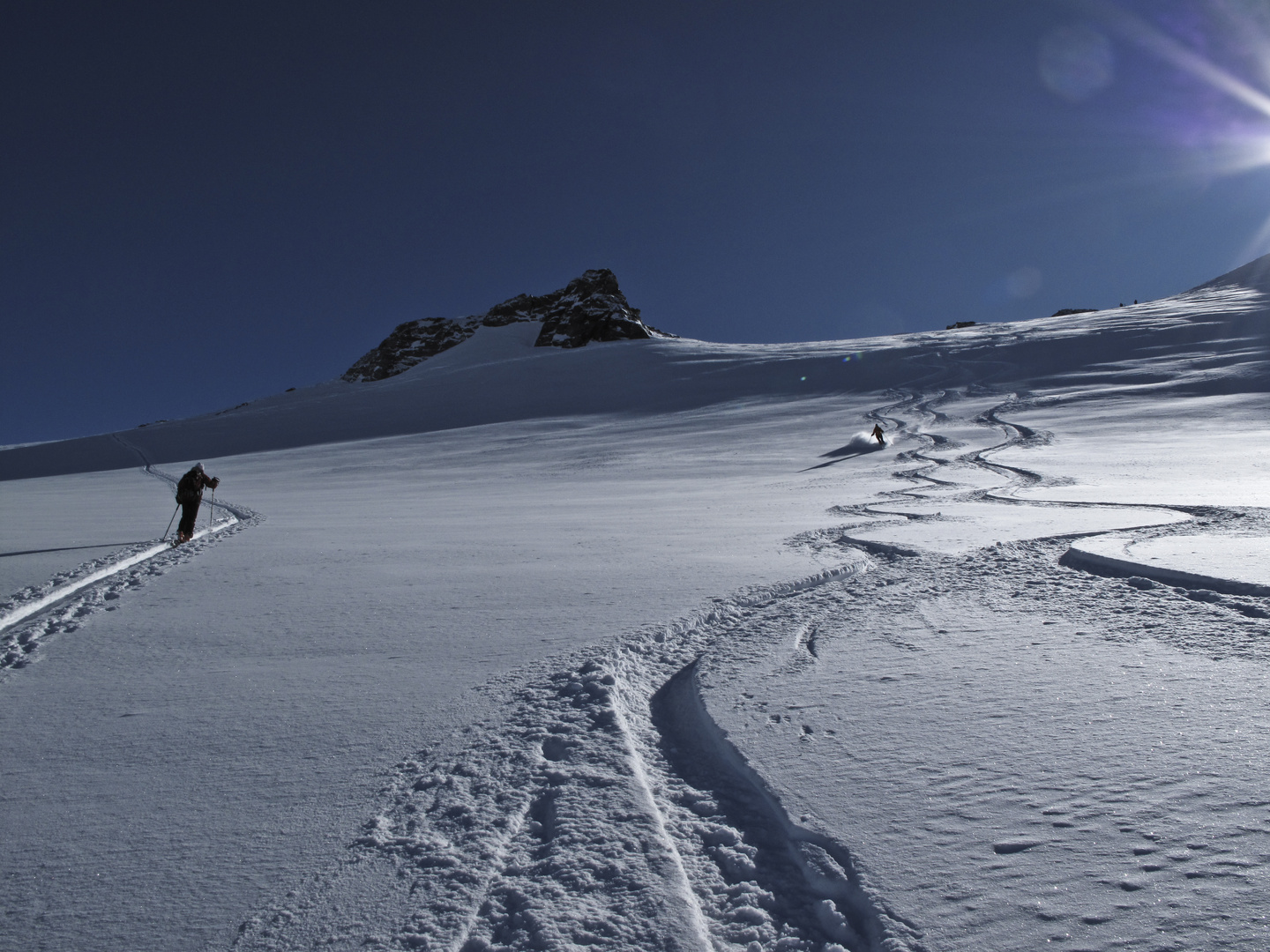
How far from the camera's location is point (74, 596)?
4.93 m

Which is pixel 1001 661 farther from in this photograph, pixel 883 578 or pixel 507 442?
pixel 507 442

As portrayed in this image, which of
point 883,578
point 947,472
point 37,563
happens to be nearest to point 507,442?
point 947,472

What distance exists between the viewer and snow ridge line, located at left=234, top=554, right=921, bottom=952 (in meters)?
1.74

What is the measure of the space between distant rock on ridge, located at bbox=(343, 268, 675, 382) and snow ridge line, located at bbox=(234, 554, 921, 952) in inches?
2660

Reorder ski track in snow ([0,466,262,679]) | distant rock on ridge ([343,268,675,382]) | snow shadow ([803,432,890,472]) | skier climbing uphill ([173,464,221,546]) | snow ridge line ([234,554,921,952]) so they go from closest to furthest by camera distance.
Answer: snow ridge line ([234,554,921,952]) → ski track in snow ([0,466,262,679]) → skier climbing uphill ([173,464,221,546]) → snow shadow ([803,432,890,472]) → distant rock on ridge ([343,268,675,382])

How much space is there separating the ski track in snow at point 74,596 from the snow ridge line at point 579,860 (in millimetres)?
2736

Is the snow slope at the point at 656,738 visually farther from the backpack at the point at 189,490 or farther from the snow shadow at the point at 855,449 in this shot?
the snow shadow at the point at 855,449

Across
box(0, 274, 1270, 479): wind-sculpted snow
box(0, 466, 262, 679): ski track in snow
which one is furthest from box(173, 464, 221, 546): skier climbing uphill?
box(0, 274, 1270, 479): wind-sculpted snow

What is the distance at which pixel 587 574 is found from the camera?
522 cm

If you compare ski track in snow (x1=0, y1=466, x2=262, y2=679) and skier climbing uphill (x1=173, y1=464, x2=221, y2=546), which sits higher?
skier climbing uphill (x1=173, y1=464, x2=221, y2=546)

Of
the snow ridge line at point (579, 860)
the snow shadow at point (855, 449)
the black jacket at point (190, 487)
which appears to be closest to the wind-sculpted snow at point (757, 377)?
the snow shadow at point (855, 449)

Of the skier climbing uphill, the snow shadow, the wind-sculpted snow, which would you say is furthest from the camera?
the wind-sculpted snow

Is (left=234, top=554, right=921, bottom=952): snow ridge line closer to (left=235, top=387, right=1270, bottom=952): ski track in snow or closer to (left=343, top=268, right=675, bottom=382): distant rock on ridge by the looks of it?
(left=235, top=387, right=1270, bottom=952): ski track in snow

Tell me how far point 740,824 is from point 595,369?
3943cm
